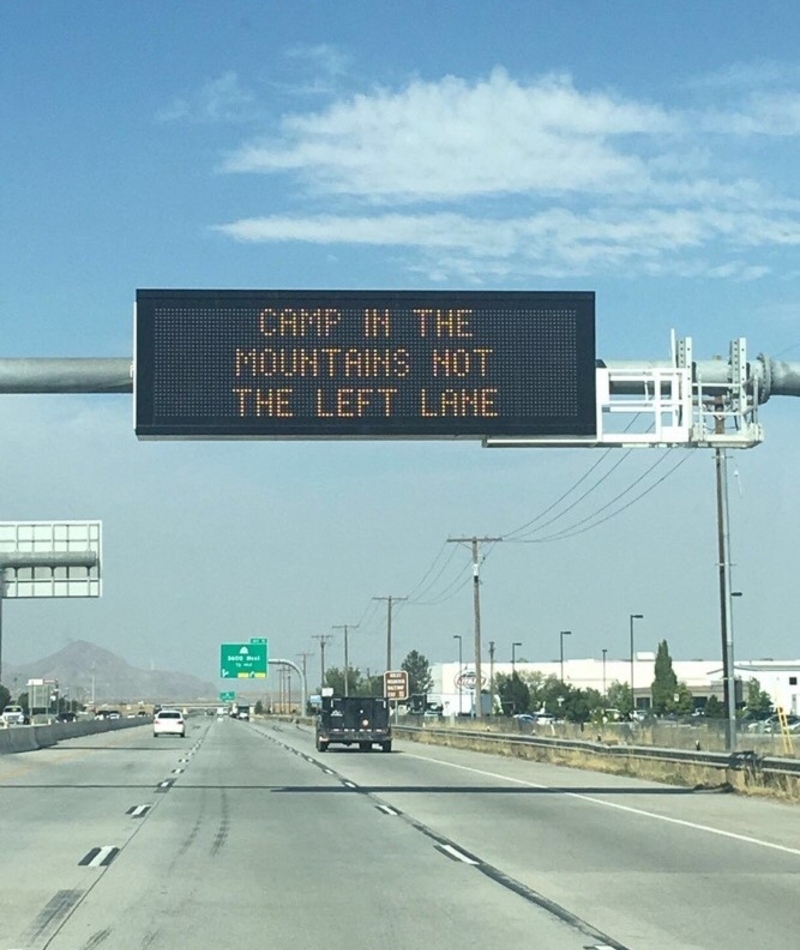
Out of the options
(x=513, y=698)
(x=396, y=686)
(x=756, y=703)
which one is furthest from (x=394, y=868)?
(x=513, y=698)

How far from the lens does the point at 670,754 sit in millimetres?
38250

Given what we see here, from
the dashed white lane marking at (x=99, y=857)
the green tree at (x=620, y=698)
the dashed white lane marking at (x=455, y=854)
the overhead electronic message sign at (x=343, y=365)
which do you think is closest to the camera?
the dashed white lane marking at (x=99, y=857)

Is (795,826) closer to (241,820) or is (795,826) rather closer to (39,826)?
(241,820)

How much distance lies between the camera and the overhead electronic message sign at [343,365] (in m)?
22.7

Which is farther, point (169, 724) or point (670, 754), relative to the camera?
point (169, 724)

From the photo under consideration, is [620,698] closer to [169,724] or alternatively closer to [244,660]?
[244,660]

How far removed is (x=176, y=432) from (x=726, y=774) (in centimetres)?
1570

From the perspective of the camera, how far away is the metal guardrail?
30.2 m

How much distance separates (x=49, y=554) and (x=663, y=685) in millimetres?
88322

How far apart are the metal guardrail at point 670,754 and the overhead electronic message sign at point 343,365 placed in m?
10.5

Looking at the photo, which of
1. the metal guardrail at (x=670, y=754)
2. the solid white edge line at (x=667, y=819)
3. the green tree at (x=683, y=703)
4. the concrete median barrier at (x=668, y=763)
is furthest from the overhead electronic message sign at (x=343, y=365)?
the green tree at (x=683, y=703)

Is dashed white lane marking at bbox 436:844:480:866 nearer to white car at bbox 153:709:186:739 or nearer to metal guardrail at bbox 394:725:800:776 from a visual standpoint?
metal guardrail at bbox 394:725:800:776

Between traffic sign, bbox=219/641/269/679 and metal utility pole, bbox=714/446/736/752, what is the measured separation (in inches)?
2510

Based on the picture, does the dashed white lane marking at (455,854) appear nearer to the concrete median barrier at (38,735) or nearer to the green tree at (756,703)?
the concrete median barrier at (38,735)
